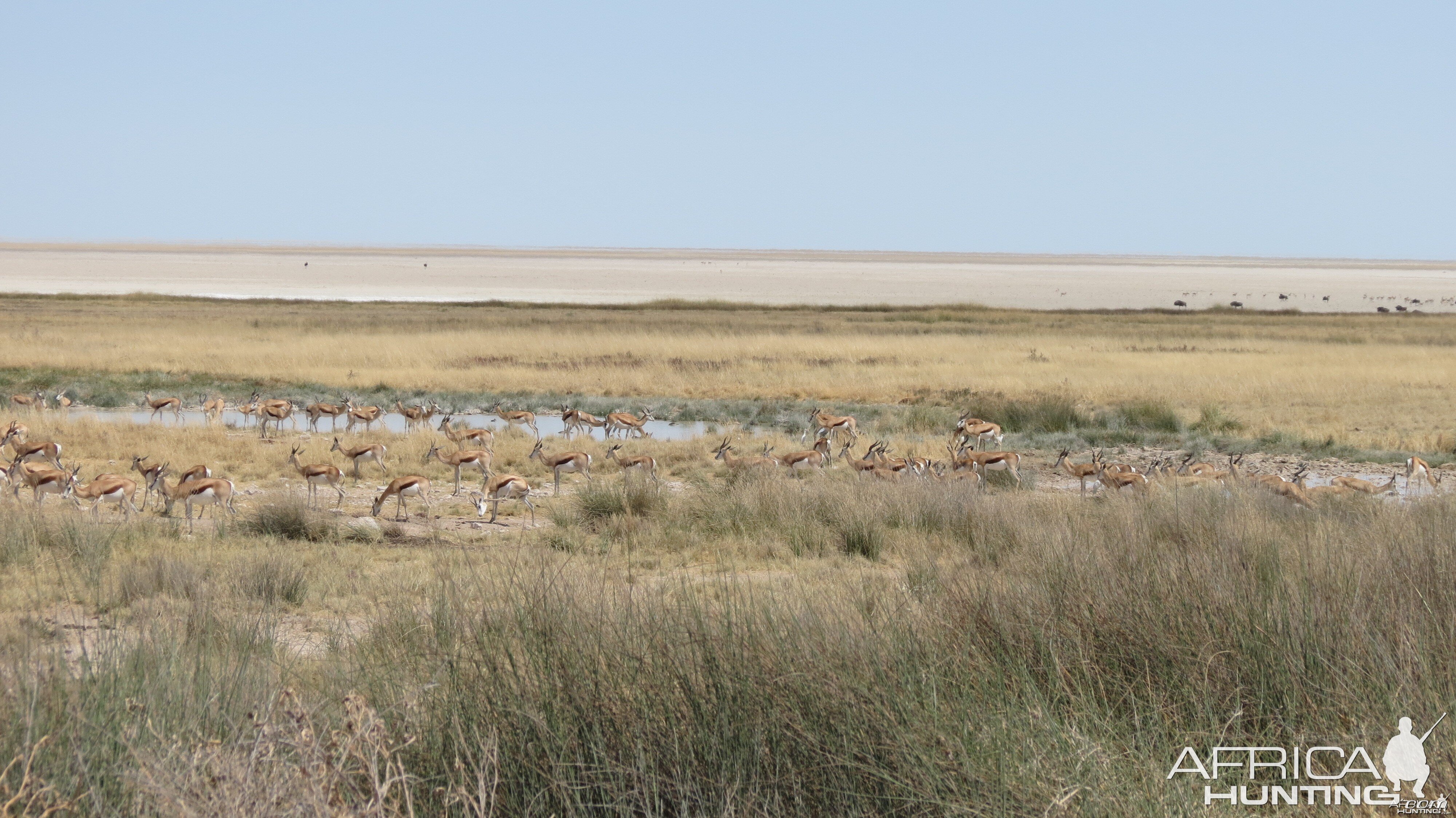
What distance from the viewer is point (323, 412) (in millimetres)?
21672

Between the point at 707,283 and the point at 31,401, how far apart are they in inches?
4105

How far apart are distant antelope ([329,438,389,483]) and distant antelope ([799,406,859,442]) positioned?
7.31 m

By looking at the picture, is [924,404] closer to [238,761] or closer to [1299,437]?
[1299,437]

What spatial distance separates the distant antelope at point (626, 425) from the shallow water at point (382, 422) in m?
0.35

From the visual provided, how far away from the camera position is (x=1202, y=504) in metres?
10.9

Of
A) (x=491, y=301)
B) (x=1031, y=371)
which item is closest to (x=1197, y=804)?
(x=1031, y=371)

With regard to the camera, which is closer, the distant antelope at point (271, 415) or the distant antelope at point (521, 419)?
the distant antelope at point (271, 415)

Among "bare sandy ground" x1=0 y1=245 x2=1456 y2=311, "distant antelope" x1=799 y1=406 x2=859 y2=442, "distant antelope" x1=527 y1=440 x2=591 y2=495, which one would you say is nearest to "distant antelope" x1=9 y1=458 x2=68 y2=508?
"distant antelope" x1=527 y1=440 x2=591 y2=495

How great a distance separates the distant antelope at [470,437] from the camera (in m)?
18.4

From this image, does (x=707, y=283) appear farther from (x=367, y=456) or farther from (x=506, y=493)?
(x=506, y=493)

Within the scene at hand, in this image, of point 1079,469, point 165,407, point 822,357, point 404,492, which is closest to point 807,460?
point 1079,469

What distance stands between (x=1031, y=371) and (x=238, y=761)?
30.9 metres

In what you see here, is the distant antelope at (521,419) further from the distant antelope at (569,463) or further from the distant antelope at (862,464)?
the distant antelope at (862,464)

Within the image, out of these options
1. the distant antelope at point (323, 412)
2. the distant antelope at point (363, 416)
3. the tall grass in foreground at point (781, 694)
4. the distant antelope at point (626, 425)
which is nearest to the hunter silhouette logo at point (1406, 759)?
the tall grass in foreground at point (781, 694)
